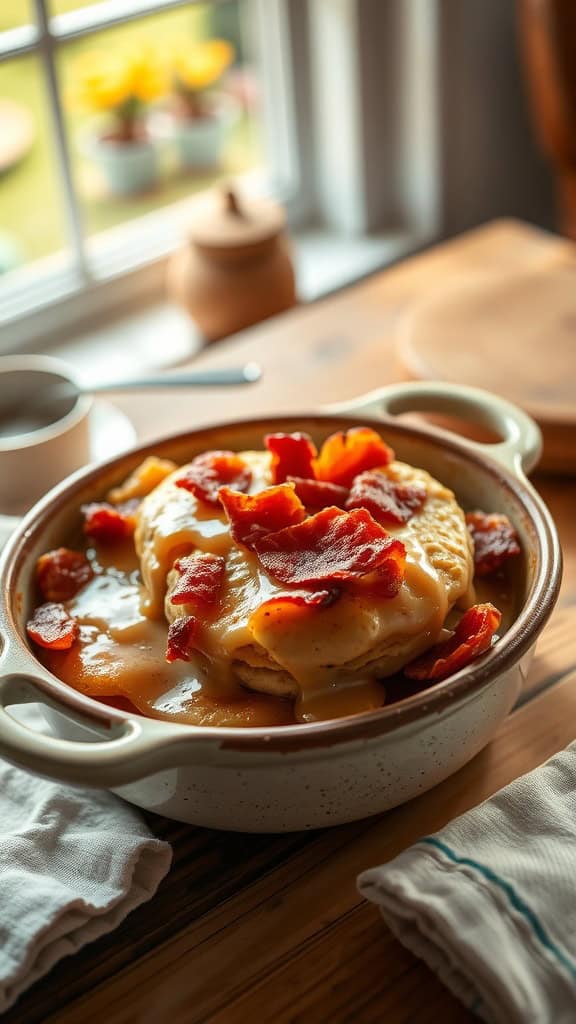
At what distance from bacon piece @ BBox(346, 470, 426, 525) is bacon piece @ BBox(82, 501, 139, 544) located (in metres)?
0.19

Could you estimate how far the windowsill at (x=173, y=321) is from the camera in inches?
69.9

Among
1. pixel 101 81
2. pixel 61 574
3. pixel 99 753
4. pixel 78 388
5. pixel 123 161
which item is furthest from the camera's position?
pixel 123 161

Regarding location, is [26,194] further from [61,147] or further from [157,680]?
[157,680]

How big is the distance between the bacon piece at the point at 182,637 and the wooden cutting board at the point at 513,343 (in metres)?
0.52

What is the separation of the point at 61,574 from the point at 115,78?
1259 millimetres

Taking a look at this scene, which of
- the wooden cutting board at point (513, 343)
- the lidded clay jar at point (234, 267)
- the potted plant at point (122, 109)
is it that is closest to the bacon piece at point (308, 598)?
the wooden cutting board at point (513, 343)

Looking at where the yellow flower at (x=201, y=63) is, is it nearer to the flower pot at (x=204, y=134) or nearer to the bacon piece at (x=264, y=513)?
the flower pot at (x=204, y=134)

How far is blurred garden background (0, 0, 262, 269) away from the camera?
1644mm

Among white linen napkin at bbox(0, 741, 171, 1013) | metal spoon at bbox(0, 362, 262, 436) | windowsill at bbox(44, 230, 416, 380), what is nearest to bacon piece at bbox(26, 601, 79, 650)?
white linen napkin at bbox(0, 741, 171, 1013)

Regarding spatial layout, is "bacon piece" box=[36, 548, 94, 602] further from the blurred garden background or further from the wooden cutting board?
the blurred garden background

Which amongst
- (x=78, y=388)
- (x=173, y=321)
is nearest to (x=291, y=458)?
(x=78, y=388)

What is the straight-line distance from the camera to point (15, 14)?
1.56 metres

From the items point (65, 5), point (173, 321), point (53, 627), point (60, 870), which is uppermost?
point (65, 5)

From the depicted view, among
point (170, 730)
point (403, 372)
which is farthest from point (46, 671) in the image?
point (403, 372)
